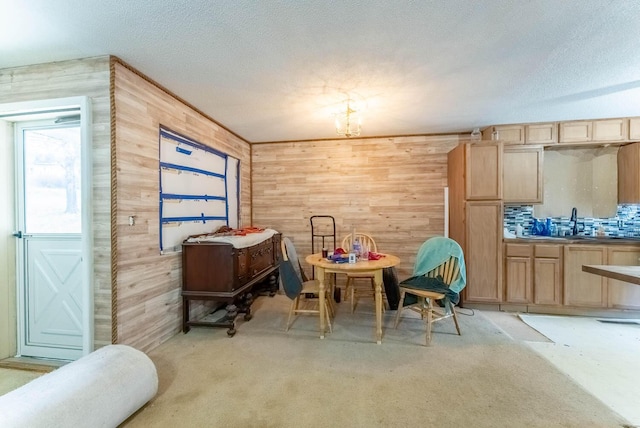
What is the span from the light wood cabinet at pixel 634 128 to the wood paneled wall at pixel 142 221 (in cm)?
539

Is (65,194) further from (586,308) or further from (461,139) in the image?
(586,308)

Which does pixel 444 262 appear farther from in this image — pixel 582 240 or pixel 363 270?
pixel 582 240

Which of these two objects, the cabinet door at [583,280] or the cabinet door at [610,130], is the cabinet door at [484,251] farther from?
the cabinet door at [610,130]

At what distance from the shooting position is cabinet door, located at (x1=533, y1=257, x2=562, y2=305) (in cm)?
344

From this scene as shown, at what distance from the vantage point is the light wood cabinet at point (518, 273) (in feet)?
11.5

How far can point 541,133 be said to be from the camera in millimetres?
3633

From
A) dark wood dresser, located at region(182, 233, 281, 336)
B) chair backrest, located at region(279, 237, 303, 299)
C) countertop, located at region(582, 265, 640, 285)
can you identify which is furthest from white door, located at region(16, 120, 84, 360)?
countertop, located at region(582, 265, 640, 285)

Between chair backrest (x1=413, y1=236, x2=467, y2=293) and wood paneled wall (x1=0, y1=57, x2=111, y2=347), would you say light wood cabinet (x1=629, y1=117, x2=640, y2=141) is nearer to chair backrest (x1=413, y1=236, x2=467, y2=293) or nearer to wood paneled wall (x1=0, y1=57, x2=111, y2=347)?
chair backrest (x1=413, y1=236, x2=467, y2=293)

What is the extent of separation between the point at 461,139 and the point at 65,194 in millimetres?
4823

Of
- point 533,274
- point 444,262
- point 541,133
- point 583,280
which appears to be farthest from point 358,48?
point 583,280

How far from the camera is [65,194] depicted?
246cm

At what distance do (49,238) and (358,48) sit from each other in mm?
3074

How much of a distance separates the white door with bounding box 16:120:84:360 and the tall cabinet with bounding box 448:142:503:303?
420cm

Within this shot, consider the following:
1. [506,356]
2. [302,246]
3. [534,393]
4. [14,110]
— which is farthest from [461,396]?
[14,110]
